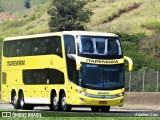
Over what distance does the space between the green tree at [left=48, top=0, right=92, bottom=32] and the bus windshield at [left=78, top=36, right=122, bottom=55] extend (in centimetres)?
6099

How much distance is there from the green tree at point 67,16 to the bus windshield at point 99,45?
200ft

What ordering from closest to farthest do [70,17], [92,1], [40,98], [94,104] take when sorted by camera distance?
[94,104] < [40,98] < [70,17] < [92,1]

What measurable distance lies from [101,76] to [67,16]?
212 ft

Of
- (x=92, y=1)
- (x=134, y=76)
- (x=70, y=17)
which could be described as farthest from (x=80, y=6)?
(x=134, y=76)

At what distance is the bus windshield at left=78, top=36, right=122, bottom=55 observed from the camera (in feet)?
126

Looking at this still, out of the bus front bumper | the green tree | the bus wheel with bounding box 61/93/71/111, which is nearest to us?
the bus front bumper

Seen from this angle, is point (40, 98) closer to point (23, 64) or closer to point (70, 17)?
point (23, 64)

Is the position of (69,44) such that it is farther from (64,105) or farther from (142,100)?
(142,100)

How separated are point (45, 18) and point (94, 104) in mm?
96658

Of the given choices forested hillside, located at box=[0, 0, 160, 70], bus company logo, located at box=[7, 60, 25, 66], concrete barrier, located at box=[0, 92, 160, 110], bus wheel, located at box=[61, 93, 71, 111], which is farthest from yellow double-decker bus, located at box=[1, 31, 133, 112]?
forested hillside, located at box=[0, 0, 160, 70]

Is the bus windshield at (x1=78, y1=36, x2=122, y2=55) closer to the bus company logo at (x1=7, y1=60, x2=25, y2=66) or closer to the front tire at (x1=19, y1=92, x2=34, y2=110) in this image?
the bus company logo at (x1=7, y1=60, x2=25, y2=66)

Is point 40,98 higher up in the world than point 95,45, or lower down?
lower down

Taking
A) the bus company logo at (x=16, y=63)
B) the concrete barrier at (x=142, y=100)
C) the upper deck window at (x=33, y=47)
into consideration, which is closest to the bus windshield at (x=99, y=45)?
the upper deck window at (x=33, y=47)

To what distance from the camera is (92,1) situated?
130125mm
